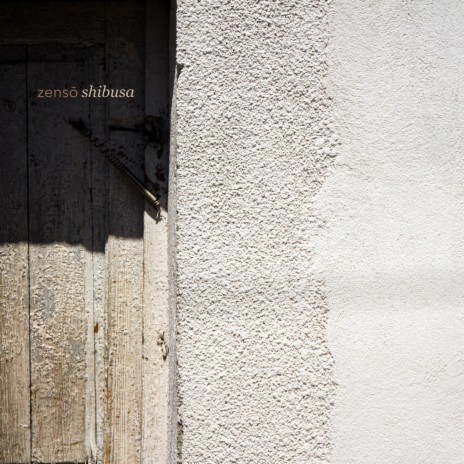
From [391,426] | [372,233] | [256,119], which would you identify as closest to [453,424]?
[391,426]

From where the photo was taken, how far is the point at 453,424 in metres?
1.49

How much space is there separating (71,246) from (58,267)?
7 cm

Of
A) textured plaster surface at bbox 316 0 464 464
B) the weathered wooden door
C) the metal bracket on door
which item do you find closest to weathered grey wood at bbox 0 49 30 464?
the weathered wooden door

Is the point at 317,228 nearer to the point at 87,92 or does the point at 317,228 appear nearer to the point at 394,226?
the point at 394,226

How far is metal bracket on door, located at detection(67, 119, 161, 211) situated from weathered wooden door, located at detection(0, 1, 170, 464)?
0.05 feet

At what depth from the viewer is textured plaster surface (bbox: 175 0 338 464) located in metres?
1.41

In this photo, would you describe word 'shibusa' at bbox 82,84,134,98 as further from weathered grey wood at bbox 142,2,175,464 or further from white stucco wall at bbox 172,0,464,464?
white stucco wall at bbox 172,0,464,464

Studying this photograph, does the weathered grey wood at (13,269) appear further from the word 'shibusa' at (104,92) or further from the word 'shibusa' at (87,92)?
the word 'shibusa' at (104,92)

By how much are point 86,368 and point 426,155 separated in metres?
1.09

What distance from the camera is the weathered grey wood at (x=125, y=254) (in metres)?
1.59

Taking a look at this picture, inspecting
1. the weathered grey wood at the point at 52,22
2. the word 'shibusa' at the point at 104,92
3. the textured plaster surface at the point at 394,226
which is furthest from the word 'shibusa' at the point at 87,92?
the textured plaster surface at the point at 394,226

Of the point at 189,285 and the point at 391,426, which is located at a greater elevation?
the point at 189,285

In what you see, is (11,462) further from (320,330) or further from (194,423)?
(320,330)

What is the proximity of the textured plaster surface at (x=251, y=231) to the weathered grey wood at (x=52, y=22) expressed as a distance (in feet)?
1.06
